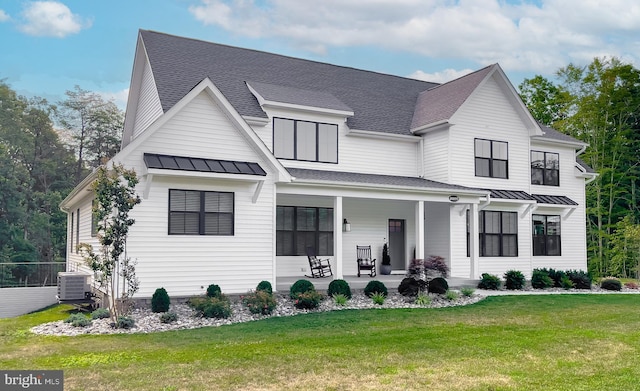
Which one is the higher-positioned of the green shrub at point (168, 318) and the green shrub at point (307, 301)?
the green shrub at point (307, 301)

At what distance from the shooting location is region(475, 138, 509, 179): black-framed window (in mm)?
20344

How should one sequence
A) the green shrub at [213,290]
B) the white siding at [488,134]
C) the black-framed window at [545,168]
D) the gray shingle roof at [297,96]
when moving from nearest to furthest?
the green shrub at [213,290] → the gray shingle roof at [297,96] → the white siding at [488,134] → the black-framed window at [545,168]

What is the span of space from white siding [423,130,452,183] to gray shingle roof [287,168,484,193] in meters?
0.43

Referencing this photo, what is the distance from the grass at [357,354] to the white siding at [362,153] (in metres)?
6.77

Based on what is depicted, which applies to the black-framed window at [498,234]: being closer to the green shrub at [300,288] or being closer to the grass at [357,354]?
the grass at [357,354]

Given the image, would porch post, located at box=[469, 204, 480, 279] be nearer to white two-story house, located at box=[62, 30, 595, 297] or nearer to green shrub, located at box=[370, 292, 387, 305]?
white two-story house, located at box=[62, 30, 595, 297]

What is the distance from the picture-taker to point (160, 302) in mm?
12828

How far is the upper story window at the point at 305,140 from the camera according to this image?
18.0m

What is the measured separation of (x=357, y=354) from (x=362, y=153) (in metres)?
11.4

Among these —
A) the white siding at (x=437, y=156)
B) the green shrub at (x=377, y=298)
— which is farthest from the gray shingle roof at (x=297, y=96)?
the green shrub at (x=377, y=298)

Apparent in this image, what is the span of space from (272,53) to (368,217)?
726 centimetres

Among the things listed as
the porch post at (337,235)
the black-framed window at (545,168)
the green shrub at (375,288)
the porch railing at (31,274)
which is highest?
the black-framed window at (545,168)

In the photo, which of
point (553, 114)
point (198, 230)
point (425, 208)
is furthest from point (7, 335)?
point (553, 114)

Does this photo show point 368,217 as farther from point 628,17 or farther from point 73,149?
point 73,149
